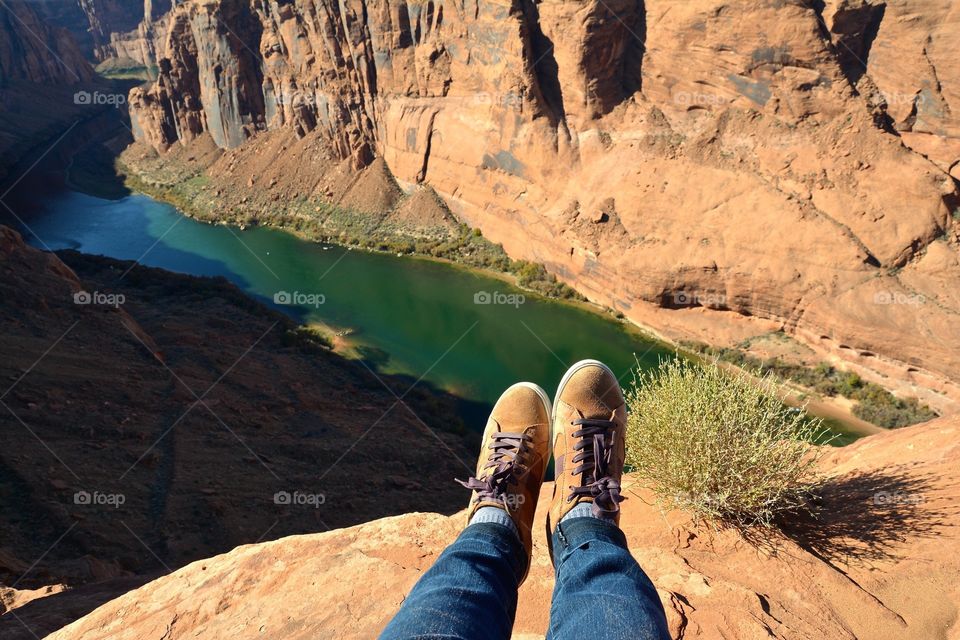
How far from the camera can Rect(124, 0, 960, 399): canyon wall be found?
705 inches

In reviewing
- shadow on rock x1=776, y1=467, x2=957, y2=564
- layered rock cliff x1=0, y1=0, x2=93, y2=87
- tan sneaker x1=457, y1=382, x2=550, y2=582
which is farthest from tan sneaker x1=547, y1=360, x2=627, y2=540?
layered rock cliff x1=0, y1=0, x2=93, y2=87

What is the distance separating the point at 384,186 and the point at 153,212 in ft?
65.6

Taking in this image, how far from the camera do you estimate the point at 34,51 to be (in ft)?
232

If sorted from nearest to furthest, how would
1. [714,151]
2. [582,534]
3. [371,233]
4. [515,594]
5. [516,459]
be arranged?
[515,594] → [582,534] → [516,459] → [714,151] → [371,233]

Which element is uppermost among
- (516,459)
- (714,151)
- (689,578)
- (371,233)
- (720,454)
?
(516,459)

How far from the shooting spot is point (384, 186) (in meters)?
36.2

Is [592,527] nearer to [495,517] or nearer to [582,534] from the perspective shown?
[582,534]

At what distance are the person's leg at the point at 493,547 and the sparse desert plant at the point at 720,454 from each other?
97 centimetres

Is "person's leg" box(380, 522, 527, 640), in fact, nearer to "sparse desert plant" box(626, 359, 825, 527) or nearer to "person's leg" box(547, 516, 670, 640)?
"person's leg" box(547, 516, 670, 640)

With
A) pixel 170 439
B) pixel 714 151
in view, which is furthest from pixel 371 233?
pixel 170 439

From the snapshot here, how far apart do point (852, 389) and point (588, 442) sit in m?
18.0

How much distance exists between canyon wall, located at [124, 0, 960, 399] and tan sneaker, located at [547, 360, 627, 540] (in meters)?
17.6

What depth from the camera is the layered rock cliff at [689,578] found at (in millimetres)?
3373

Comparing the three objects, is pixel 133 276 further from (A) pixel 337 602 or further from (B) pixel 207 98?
(B) pixel 207 98
